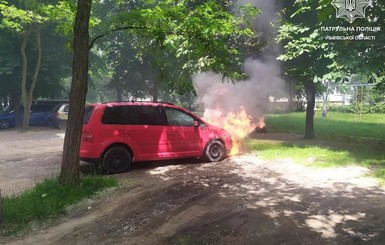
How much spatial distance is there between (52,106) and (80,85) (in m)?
18.5

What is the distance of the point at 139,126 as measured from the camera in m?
8.65

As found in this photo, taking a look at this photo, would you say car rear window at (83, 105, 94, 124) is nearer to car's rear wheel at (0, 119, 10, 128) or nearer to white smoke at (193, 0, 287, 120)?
white smoke at (193, 0, 287, 120)

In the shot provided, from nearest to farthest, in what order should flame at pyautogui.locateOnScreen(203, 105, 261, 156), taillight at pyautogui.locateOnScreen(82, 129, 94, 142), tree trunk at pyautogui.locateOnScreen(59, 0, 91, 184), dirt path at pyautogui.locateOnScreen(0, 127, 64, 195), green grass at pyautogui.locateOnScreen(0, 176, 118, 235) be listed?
green grass at pyautogui.locateOnScreen(0, 176, 118, 235) < tree trunk at pyautogui.locateOnScreen(59, 0, 91, 184) < dirt path at pyautogui.locateOnScreen(0, 127, 64, 195) < taillight at pyautogui.locateOnScreen(82, 129, 94, 142) < flame at pyautogui.locateOnScreen(203, 105, 261, 156)

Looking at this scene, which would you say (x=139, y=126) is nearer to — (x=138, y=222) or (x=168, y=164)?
(x=168, y=164)

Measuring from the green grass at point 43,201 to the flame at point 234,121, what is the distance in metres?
7.23

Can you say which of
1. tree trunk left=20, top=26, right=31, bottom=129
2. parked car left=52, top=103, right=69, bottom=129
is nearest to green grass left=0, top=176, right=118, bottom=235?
tree trunk left=20, top=26, right=31, bottom=129

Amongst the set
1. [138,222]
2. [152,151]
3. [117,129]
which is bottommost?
[138,222]

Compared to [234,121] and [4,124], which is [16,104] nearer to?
[4,124]

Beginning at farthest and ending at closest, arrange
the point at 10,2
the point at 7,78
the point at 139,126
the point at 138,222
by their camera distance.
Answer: the point at 7,78 < the point at 10,2 < the point at 139,126 < the point at 138,222

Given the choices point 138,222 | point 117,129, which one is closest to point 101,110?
point 117,129

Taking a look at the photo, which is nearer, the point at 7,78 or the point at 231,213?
the point at 231,213

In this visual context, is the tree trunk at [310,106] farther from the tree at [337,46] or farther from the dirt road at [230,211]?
Answer: the dirt road at [230,211]

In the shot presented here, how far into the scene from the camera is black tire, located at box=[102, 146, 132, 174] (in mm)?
8297

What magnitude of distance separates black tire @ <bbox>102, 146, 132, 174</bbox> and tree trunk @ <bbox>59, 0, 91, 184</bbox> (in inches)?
67.5
